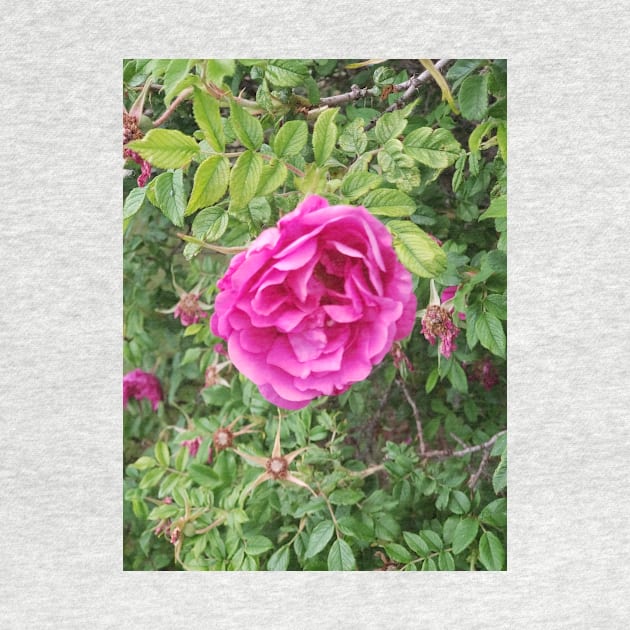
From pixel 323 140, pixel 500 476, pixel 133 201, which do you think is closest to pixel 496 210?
pixel 323 140

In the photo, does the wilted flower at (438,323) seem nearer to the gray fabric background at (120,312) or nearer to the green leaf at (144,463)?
the gray fabric background at (120,312)

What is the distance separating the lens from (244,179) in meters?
0.75

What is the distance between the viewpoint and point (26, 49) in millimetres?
881

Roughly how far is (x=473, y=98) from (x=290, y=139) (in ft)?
0.75

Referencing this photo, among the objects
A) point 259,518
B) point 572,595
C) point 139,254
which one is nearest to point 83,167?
point 139,254

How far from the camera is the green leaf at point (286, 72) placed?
2.65 ft

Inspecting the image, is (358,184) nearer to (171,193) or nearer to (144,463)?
(171,193)

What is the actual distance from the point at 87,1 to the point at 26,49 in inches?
3.9

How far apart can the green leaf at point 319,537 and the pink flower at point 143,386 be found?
0.91 feet

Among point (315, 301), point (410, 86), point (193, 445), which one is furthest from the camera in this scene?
point (193, 445)

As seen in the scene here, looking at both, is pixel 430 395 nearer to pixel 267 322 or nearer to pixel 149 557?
pixel 267 322

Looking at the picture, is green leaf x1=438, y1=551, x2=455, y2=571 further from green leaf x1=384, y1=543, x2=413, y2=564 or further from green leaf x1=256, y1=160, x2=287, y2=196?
green leaf x1=256, y1=160, x2=287, y2=196

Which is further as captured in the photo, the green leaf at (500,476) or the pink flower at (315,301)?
the green leaf at (500,476)

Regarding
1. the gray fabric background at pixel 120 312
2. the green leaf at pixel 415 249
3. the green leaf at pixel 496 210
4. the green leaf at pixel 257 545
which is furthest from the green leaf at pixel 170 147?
the green leaf at pixel 257 545
